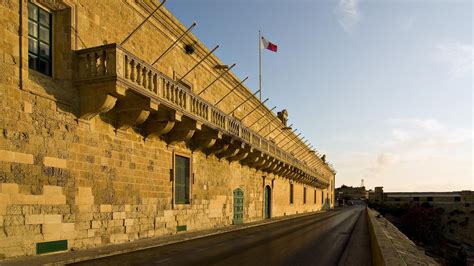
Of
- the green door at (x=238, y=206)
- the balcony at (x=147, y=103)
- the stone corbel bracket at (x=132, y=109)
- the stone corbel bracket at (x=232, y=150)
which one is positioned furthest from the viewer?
the green door at (x=238, y=206)

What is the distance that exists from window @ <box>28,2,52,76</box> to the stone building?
25 mm

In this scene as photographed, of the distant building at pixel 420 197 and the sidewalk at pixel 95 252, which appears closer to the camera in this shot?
the sidewalk at pixel 95 252

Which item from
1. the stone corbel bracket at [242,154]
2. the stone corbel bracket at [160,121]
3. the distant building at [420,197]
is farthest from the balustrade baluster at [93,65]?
the distant building at [420,197]

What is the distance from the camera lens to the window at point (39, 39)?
937 centimetres

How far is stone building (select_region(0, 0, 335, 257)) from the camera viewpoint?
8500 millimetres

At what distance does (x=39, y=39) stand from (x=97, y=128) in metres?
2.76

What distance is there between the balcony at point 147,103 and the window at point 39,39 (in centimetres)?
75

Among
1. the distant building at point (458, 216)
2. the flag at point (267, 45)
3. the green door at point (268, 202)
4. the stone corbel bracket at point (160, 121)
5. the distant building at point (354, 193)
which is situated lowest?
the distant building at point (354, 193)

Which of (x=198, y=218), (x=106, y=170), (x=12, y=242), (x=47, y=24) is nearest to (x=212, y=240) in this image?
(x=198, y=218)

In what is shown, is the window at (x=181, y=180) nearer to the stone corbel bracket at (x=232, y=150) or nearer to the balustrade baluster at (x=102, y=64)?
the stone corbel bracket at (x=232, y=150)

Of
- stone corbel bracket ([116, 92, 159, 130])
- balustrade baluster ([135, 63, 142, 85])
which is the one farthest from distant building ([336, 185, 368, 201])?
balustrade baluster ([135, 63, 142, 85])

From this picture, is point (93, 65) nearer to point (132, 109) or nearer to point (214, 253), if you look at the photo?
point (132, 109)

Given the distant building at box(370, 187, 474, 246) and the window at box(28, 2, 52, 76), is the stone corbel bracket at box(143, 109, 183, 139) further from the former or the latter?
the distant building at box(370, 187, 474, 246)

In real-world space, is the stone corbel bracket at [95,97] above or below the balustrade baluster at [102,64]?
below
